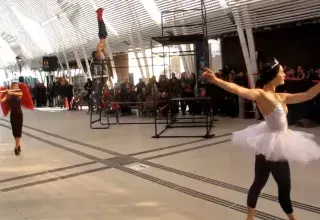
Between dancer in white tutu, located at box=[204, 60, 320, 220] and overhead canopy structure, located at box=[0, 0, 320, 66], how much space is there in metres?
7.29

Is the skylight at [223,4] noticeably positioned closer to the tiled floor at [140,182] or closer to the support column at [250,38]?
the support column at [250,38]

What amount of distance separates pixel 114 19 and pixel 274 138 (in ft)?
49.2

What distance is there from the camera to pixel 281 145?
113 inches

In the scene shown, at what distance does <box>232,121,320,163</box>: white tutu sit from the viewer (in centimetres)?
287

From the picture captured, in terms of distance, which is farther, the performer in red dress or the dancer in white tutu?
the performer in red dress

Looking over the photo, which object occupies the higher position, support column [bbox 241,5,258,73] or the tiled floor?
support column [bbox 241,5,258,73]

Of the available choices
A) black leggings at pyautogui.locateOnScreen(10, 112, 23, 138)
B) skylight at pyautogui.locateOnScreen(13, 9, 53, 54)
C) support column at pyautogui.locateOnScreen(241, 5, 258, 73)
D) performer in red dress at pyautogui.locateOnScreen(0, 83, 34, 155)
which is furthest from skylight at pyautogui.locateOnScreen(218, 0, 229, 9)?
skylight at pyautogui.locateOnScreen(13, 9, 53, 54)

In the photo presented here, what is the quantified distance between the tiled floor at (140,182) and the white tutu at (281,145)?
2.91ft

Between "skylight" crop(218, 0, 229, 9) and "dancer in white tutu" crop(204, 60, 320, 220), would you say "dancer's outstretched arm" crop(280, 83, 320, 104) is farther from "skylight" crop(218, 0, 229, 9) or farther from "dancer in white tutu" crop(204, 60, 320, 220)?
"skylight" crop(218, 0, 229, 9)

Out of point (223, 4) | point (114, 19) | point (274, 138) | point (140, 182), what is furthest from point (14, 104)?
point (114, 19)

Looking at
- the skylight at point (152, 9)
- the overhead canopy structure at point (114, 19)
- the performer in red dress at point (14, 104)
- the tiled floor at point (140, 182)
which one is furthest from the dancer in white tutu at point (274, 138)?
the skylight at point (152, 9)

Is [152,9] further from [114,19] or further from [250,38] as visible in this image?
[250,38]

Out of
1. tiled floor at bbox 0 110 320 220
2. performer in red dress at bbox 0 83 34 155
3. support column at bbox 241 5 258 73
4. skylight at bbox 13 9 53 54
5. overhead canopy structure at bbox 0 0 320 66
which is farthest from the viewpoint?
skylight at bbox 13 9 53 54

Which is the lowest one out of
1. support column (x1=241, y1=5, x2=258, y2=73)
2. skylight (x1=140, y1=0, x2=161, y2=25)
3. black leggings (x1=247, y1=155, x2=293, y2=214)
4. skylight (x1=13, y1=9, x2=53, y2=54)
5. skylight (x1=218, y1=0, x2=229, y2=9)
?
black leggings (x1=247, y1=155, x2=293, y2=214)
